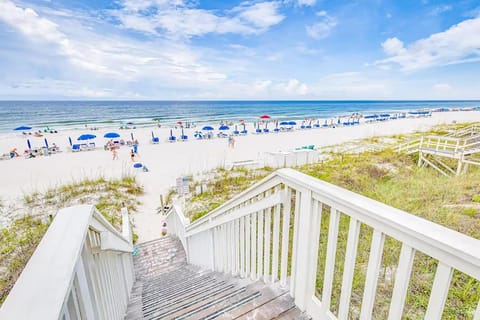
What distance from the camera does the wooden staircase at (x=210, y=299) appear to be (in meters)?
1.66

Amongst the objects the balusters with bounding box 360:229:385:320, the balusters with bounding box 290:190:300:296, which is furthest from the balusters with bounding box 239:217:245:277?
the balusters with bounding box 360:229:385:320

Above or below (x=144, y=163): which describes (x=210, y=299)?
above

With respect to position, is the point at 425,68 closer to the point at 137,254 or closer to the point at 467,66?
the point at 467,66

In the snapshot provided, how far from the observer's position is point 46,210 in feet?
20.9

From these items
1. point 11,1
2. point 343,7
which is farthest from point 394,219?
point 11,1

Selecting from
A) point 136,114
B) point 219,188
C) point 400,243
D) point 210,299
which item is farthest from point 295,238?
point 136,114

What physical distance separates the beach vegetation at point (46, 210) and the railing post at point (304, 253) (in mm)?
4091

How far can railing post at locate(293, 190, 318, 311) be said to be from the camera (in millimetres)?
1399

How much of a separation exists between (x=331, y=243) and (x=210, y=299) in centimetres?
149

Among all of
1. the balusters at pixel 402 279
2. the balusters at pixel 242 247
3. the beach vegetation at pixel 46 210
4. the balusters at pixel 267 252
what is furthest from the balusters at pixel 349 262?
the beach vegetation at pixel 46 210

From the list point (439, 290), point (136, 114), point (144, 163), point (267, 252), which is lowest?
point (144, 163)

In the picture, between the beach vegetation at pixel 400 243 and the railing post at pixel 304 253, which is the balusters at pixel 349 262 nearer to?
the railing post at pixel 304 253

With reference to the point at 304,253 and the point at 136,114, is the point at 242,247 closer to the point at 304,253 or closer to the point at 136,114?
the point at 304,253

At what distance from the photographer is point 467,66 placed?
2797 centimetres
